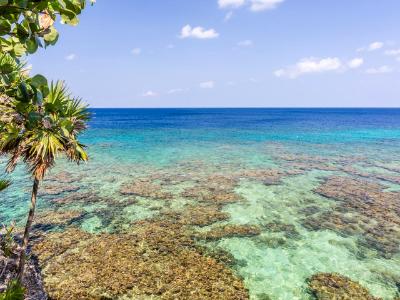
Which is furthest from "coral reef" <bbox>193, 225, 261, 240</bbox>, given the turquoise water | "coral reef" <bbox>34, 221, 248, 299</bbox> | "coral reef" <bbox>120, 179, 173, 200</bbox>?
"coral reef" <bbox>120, 179, 173, 200</bbox>

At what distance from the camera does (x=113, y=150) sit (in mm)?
44938

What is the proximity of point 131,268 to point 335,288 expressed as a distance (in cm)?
806

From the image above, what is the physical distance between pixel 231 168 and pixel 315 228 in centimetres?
1588

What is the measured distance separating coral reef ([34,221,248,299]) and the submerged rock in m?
2.83

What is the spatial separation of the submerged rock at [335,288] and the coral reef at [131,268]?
283cm

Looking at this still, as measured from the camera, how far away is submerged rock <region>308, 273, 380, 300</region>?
37.1 ft

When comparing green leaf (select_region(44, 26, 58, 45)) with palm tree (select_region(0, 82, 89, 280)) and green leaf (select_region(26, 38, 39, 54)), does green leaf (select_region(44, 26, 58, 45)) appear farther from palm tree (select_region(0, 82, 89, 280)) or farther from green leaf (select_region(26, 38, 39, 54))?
palm tree (select_region(0, 82, 89, 280))

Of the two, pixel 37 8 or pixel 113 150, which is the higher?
pixel 37 8

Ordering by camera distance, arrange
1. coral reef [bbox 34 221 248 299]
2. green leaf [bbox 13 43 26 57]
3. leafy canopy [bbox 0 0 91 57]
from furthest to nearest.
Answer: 1. coral reef [bbox 34 221 248 299]
2. green leaf [bbox 13 43 26 57]
3. leafy canopy [bbox 0 0 91 57]

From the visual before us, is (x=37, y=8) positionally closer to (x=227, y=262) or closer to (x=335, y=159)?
(x=227, y=262)

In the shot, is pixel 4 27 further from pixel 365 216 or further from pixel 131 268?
pixel 365 216

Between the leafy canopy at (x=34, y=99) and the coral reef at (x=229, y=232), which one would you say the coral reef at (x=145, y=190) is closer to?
the coral reef at (x=229, y=232)

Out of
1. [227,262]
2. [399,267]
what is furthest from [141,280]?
[399,267]

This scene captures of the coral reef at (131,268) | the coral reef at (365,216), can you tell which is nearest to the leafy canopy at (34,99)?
the coral reef at (131,268)
